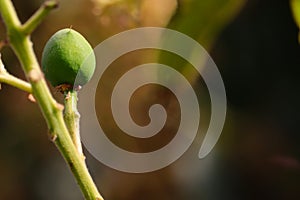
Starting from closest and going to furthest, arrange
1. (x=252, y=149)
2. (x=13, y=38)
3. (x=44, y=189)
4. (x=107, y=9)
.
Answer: (x=13, y=38) < (x=107, y=9) < (x=252, y=149) < (x=44, y=189)

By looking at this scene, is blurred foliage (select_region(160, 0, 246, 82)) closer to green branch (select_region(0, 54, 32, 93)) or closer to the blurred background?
the blurred background

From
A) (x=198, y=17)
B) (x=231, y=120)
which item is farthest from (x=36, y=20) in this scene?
(x=231, y=120)

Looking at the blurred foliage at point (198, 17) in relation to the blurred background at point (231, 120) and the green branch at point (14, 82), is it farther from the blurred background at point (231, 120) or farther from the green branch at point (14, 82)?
the green branch at point (14, 82)

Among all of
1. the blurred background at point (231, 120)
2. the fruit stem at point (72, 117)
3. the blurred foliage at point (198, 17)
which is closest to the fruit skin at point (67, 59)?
the fruit stem at point (72, 117)

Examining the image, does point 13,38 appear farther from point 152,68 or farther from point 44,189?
point 44,189

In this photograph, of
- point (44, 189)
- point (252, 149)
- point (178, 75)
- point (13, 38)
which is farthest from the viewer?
point (44, 189)

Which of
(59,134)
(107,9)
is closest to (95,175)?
(107,9)
